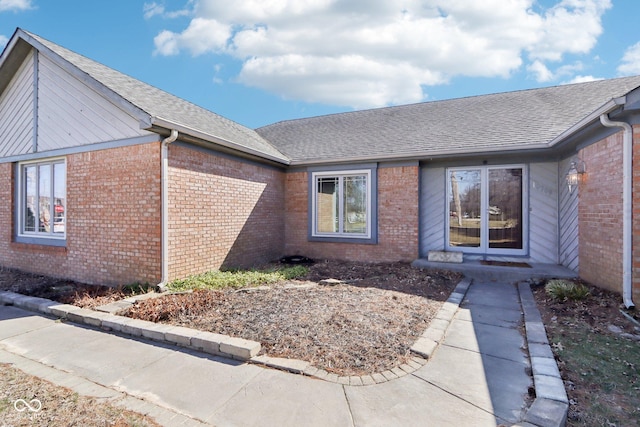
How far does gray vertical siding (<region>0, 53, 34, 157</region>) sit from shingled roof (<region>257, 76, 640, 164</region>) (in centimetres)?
658

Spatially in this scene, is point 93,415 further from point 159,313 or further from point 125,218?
point 125,218

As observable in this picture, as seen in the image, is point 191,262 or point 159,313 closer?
point 159,313

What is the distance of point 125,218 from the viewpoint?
6.02 metres

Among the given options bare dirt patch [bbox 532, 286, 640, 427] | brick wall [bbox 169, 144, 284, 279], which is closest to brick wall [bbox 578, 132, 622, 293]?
bare dirt patch [bbox 532, 286, 640, 427]

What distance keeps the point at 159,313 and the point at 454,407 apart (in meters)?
3.95

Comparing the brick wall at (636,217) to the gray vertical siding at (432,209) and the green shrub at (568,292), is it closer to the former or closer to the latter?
the green shrub at (568,292)

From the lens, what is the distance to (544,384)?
2631 mm

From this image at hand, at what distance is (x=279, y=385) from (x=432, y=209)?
683cm

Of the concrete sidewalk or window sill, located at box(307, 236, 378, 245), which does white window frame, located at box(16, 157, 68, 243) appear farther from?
window sill, located at box(307, 236, 378, 245)

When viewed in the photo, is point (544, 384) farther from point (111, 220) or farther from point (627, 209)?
point (111, 220)

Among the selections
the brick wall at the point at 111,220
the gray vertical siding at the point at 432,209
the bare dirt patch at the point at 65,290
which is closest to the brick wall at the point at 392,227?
the gray vertical siding at the point at 432,209

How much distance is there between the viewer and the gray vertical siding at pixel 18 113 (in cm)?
734

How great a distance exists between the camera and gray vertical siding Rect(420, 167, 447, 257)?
8.24 metres

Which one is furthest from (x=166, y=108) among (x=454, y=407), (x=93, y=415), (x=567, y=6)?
(x=567, y=6)
